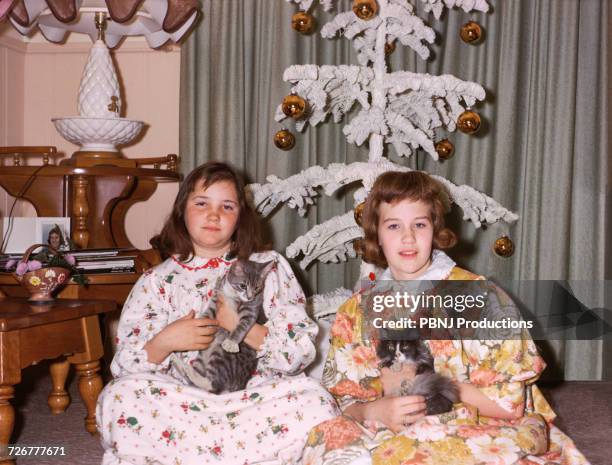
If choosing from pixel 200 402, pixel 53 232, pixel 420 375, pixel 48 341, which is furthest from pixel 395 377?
pixel 53 232

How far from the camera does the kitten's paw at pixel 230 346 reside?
1.67 m

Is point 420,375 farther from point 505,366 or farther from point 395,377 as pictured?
point 505,366

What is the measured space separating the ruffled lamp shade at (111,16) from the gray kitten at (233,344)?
3.15ft

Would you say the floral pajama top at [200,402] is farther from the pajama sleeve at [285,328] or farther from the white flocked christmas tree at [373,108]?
the white flocked christmas tree at [373,108]

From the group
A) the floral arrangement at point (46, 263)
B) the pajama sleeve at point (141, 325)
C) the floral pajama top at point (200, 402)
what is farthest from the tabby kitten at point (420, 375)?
the floral arrangement at point (46, 263)

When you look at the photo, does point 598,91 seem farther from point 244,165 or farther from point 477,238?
point 244,165

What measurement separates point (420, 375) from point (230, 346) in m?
0.47

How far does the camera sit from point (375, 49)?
2260 millimetres

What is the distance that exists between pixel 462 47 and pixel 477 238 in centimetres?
71

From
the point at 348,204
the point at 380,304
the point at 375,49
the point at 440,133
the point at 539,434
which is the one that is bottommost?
the point at 539,434

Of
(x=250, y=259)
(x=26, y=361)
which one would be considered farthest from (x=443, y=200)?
(x=26, y=361)

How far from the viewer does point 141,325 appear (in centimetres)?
172

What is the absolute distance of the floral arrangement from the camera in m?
1.88

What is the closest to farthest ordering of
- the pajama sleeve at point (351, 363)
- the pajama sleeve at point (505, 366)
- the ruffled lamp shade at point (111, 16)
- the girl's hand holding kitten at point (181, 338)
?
the pajama sleeve at point (505, 366)
the pajama sleeve at point (351, 363)
the girl's hand holding kitten at point (181, 338)
the ruffled lamp shade at point (111, 16)
